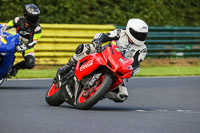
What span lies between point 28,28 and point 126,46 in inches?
201

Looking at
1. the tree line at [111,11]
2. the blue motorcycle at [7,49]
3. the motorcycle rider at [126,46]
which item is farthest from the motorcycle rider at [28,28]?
the tree line at [111,11]

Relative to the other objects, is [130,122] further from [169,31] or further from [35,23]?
[169,31]

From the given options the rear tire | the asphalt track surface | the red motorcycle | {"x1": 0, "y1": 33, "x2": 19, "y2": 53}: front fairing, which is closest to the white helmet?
the red motorcycle

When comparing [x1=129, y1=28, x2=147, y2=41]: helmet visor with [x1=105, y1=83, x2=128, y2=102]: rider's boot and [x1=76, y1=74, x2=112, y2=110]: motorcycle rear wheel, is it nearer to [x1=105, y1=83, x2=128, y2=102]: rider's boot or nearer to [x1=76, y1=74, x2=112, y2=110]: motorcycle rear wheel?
[x1=105, y1=83, x2=128, y2=102]: rider's boot

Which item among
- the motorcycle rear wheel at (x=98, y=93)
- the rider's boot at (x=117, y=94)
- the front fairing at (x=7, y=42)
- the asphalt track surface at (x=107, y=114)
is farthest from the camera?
the front fairing at (x=7, y=42)

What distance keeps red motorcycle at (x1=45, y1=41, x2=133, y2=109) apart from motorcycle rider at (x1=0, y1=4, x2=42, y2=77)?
4616 millimetres

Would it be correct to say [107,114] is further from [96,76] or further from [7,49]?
[7,49]

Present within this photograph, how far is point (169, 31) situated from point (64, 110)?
1536 centimetres

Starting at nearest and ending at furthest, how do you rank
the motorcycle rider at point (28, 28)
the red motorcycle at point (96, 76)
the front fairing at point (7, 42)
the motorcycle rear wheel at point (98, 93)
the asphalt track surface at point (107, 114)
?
the asphalt track surface at point (107, 114) < the motorcycle rear wheel at point (98, 93) < the red motorcycle at point (96, 76) < the front fairing at point (7, 42) < the motorcycle rider at point (28, 28)

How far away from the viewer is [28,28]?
45.0 feet

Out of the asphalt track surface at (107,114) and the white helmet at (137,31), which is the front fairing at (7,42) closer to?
the asphalt track surface at (107,114)

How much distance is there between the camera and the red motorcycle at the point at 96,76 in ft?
27.1

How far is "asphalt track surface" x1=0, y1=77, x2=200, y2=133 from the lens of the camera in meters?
6.84

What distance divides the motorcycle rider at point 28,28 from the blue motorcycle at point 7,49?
57 centimetres
